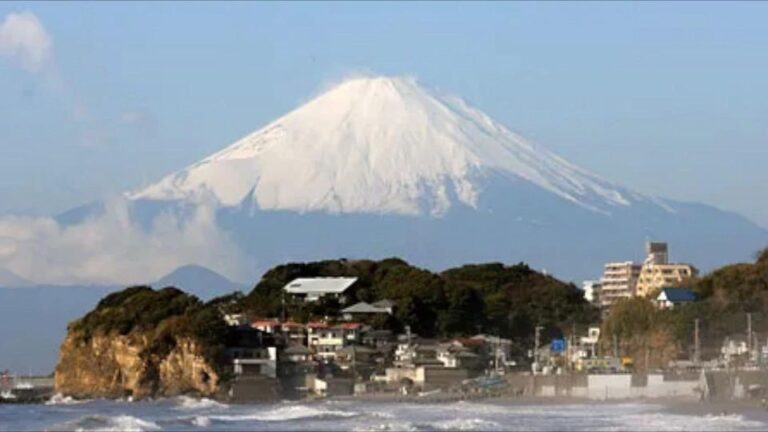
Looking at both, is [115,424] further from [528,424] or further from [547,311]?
[547,311]

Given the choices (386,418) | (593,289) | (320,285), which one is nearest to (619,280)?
(593,289)

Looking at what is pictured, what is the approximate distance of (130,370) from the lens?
75062 mm

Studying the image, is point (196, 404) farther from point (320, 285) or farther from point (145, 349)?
point (320, 285)

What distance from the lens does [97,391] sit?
76500 mm

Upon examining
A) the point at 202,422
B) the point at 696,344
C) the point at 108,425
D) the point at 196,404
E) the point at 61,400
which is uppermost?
the point at 696,344

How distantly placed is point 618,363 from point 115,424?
28.3 meters

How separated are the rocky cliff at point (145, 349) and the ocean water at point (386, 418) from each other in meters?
10.00

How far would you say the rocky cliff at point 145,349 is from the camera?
72.0m

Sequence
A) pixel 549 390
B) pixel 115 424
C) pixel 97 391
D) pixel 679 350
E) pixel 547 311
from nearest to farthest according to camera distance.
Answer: pixel 115 424, pixel 549 390, pixel 679 350, pixel 97 391, pixel 547 311

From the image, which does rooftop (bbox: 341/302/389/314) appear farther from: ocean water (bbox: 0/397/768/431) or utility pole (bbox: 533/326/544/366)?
ocean water (bbox: 0/397/768/431)

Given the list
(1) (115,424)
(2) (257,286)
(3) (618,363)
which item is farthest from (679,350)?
(1) (115,424)

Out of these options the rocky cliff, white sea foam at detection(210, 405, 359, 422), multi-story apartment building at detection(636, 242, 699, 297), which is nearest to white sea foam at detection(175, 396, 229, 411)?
the rocky cliff

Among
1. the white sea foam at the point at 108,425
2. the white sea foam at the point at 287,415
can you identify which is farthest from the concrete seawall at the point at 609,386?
the white sea foam at the point at 108,425

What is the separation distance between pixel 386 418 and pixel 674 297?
3396 centimetres
